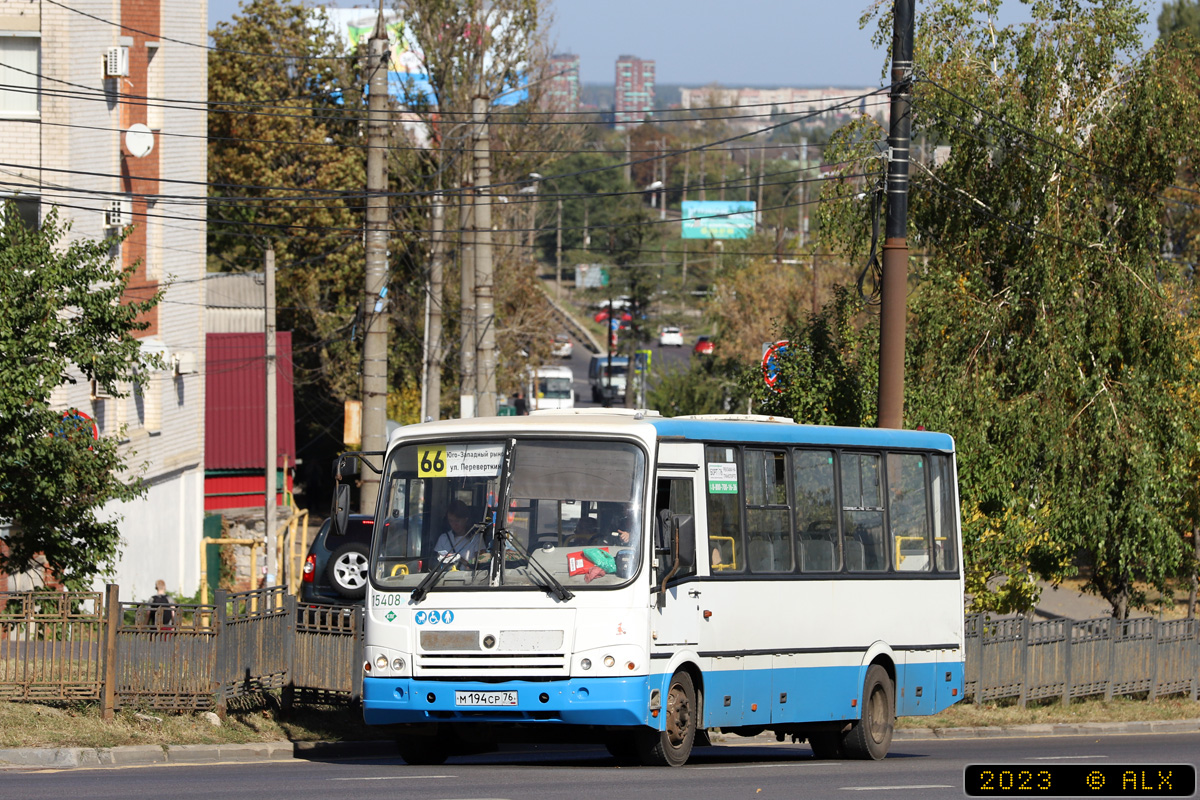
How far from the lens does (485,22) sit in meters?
49.1

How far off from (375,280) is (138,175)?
14038 mm

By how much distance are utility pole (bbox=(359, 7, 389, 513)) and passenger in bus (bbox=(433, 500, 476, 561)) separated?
9.58 metres

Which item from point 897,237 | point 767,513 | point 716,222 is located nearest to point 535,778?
point 767,513

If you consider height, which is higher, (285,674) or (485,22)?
(485,22)

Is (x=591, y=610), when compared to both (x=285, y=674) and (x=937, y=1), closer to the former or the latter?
(x=285, y=674)

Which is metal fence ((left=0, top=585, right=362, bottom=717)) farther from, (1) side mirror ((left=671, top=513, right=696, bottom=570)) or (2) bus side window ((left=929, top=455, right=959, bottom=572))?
(2) bus side window ((left=929, top=455, right=959, bottom=572))

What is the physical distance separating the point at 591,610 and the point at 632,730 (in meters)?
1.19

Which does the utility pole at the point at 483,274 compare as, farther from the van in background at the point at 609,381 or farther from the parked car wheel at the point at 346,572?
the van in background at the point at 609,381

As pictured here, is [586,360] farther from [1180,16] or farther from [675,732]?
[675,732]

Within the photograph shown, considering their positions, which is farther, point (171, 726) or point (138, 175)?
point (138, 175)

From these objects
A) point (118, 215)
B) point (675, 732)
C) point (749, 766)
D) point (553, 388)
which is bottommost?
point (749, 766)

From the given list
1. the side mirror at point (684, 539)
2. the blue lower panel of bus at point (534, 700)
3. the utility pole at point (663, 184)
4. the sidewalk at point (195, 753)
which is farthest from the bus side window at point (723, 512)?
the utility pole at point (663, 184)

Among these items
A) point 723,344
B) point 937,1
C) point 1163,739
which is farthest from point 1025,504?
point 723,344

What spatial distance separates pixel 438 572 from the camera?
1270 cm
